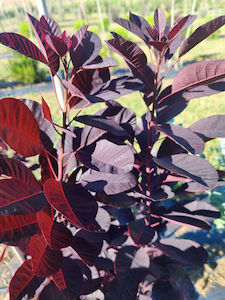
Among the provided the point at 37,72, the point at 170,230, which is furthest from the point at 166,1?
the point at 170,230

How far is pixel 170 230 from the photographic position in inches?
68.1

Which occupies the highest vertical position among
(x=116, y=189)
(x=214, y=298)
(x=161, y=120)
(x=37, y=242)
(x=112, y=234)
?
(x=161, y=120)

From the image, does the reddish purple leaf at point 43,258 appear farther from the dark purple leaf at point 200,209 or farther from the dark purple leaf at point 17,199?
the dark purple leaf at point 200,209

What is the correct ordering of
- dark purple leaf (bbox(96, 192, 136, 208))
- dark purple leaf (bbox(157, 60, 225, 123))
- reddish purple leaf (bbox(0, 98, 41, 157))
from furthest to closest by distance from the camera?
1. dark purple leaf (bbox(96, 192, 136, 208))
2. dark purple leaf (bbox(157, 60, 225, 123))
3. reddish purple leaf (bbox(0, 98, 41, 157))

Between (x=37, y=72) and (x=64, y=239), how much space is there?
576 centimetres

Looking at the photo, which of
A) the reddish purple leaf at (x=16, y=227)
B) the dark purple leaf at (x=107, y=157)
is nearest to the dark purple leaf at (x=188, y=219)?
the dark purple leaf at (x=107, y=157)

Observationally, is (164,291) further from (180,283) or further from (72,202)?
(72,202)

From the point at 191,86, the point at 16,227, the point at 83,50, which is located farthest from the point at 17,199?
the point at 191,86

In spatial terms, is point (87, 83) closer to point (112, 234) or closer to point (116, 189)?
point (116, 189)

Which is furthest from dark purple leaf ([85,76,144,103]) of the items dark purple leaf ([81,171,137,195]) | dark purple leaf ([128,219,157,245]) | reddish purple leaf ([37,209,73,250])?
dark purple leaf ([128,219,157,245])

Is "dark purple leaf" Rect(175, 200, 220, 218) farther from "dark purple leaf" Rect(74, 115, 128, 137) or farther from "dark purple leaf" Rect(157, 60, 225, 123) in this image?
"dark purple leaf" Rect(74, 115, 128, 137)

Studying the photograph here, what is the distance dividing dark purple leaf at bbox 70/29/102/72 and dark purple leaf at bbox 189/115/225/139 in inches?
15.8

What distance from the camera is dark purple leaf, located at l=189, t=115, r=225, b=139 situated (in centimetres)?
78

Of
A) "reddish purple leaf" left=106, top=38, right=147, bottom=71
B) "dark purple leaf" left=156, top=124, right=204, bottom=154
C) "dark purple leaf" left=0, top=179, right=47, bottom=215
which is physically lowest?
"dark purple leaf" left=0, top=179, right=47, bottom=215
